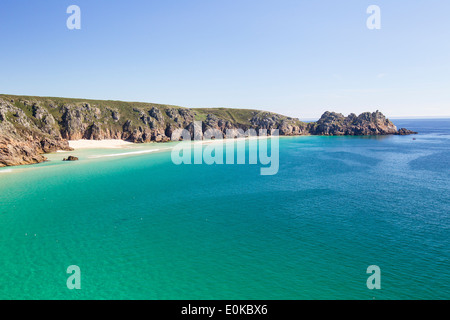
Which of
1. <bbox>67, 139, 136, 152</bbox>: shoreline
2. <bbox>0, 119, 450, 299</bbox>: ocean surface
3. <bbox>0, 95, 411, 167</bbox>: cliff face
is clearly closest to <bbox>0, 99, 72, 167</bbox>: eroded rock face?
<bbox>0, 95, 411, 167</bbox>: cliff face

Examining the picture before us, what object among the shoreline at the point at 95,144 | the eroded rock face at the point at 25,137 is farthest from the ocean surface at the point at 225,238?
the shoreline at the point at 95,144

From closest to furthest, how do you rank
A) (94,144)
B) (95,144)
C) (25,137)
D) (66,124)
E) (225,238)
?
1. (225,238)
2. (25,137)
3. (94,144)
4. (95,144)
5. (66,124)

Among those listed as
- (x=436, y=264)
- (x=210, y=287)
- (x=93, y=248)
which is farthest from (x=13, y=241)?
(x=436, y=264)

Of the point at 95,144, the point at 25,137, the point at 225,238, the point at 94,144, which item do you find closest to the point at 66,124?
the point at 94,144

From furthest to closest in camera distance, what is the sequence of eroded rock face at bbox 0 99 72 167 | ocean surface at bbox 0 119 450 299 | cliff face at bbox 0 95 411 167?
cliff face at bbox 0 95 411 167 < eroded rock face at bbox 0 99 72 167 < ocean surface at bbox 0 119 450 299

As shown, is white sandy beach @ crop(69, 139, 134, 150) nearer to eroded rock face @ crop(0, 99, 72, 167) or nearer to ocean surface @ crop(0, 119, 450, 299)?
eroded rock face @ crop(0, 99, 72, 167)

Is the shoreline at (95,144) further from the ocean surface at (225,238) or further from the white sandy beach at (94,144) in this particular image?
the ocean surface at (225,238)

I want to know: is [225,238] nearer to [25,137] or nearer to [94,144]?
[25,137]

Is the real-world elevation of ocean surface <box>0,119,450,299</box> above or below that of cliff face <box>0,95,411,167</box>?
below
